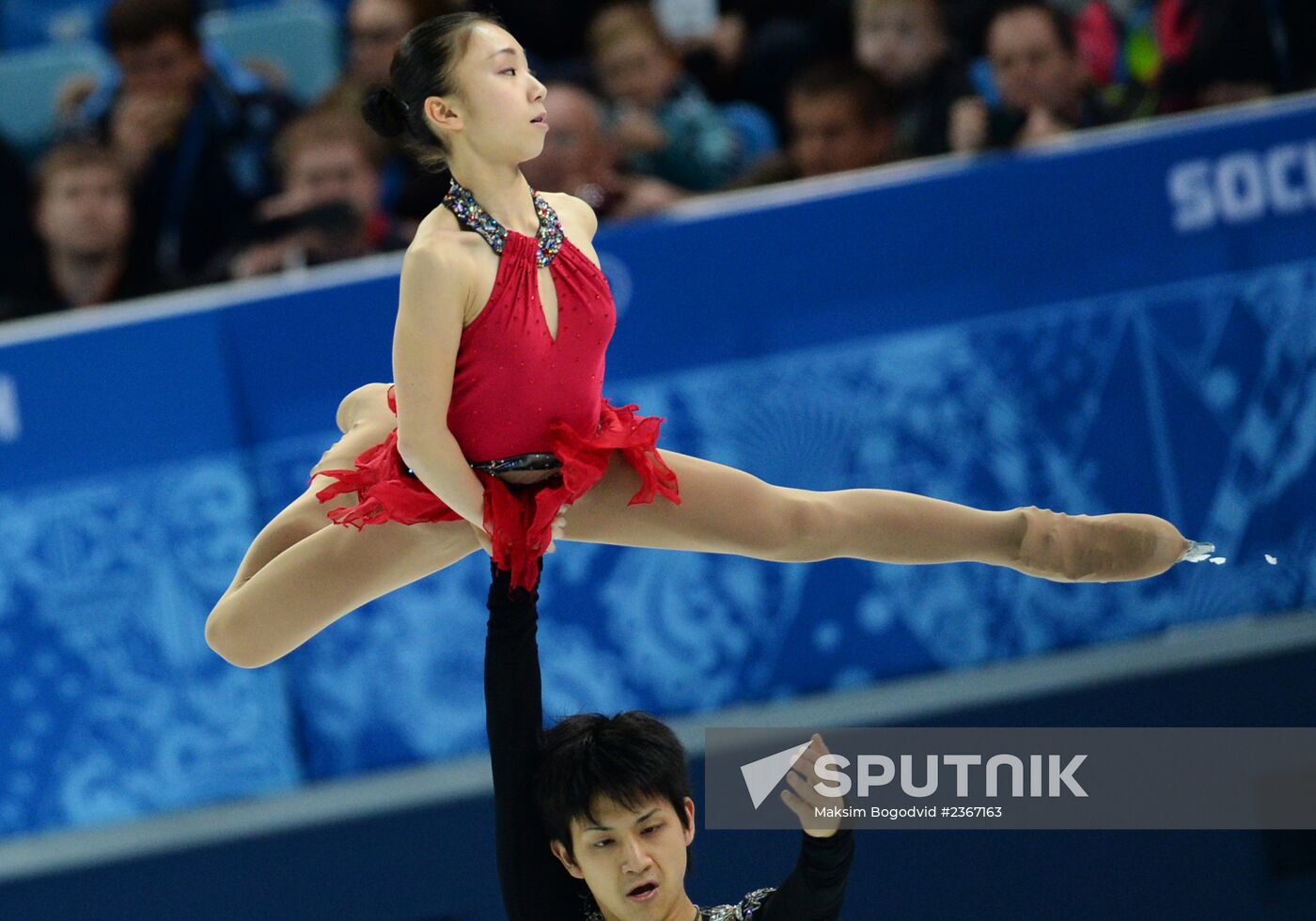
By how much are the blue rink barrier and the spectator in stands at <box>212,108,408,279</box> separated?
55 cm

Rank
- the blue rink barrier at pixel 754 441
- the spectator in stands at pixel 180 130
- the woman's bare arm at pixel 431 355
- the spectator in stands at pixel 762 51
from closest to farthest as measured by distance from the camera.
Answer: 1. the woman's bare arm at pixel 431 355
2. the blue rink barrier at pixel 754 441
3. the spectator in stands at pixel 180 130
4. the spectator in stands at pixel 762 51

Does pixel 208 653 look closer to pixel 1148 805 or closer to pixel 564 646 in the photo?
pixel 564 646

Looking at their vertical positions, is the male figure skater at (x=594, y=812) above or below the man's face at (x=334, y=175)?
below

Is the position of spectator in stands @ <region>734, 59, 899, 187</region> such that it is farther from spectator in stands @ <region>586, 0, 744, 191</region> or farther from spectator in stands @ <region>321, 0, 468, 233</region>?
spectator in stands @ <region>321, 0, 468, 233</region>

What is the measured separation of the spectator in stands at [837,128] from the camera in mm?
4453

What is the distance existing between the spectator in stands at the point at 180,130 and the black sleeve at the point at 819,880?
104 inches

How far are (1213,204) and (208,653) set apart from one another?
7.80ft

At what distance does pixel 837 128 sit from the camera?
446 centimetres

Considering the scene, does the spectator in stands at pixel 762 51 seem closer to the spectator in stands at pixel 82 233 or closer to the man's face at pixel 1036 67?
the man's face at pixel 1036 67

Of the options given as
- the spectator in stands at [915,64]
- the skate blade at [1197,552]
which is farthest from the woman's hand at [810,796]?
the spectator in stands at [915,64]

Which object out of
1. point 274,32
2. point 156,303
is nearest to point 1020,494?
point 156,303

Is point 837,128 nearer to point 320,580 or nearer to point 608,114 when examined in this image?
point 608,114

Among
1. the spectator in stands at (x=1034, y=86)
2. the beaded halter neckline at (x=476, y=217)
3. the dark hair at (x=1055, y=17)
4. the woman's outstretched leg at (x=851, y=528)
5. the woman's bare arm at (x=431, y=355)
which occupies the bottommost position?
the woman's outstretched leg at (x=851, y=528)

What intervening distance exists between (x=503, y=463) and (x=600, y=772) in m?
0.44
